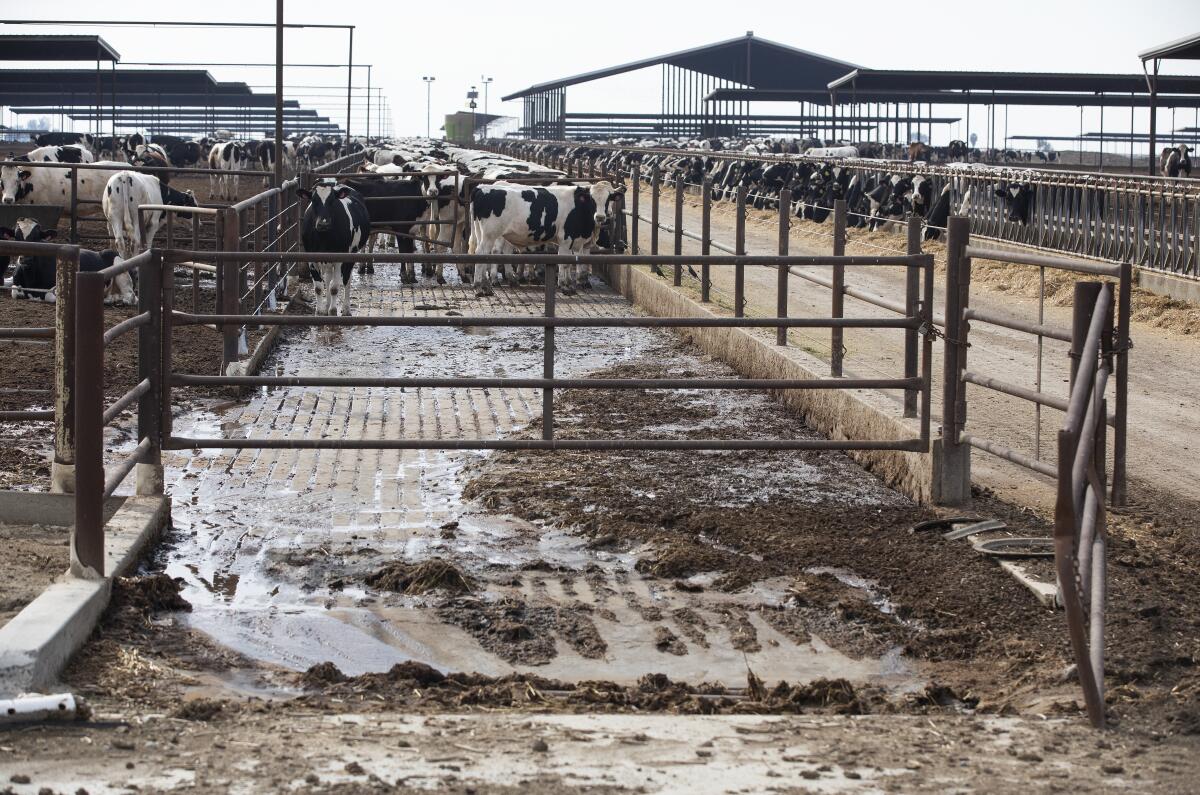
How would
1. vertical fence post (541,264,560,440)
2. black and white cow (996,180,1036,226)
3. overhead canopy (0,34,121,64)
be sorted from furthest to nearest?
1. overhead canopy (0,34,121,64)
2. black and white cow (996,180,1036,226)
3. vertical fence post (541,264,560,440)

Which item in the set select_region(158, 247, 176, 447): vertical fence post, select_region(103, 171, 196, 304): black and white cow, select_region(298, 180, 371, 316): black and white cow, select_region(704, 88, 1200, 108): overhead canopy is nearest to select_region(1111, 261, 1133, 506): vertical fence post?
select_region(158, 247, 176, 447): vertical fence post

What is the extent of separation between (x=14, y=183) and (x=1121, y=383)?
19.4m

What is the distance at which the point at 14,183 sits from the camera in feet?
73.2

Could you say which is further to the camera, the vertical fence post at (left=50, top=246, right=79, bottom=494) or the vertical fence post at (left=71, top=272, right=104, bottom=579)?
the vertical fence post at (left=50, top=246, right=79, bottom=494)

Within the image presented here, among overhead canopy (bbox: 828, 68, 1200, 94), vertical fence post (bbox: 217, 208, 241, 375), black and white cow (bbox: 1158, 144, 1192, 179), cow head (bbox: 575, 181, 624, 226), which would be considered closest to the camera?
vertical fence post (bbox: 217, 208, 241, 375)

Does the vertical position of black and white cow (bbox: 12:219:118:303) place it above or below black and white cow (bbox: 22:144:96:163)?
below

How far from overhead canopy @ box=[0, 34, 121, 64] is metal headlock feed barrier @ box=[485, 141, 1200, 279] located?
1576 centimetres

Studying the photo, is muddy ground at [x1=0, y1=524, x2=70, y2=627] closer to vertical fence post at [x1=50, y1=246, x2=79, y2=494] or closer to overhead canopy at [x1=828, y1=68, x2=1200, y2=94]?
vertical fence post at [x1=50, y1=246, x2=79, y2=494]

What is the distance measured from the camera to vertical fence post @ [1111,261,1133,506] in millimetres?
5961

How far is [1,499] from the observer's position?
6750 mm

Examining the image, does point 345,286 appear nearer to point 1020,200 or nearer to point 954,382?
point 954,382

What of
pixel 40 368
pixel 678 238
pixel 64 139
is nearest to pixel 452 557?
pixel 40 368

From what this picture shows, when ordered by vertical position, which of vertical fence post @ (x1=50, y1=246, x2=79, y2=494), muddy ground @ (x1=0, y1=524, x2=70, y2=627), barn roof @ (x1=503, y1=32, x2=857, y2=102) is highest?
barn roof @ (x1=503, y1=32, x2=857, y2=102)

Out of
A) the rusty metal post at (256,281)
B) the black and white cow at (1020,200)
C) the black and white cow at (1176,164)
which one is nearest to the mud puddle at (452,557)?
the rusty metal post at (256,281)
